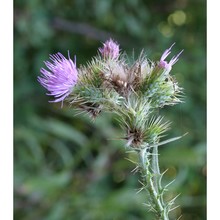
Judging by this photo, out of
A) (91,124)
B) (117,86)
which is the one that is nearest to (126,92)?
(117,86)

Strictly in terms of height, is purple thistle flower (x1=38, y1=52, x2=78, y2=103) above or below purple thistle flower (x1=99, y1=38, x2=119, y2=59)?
below

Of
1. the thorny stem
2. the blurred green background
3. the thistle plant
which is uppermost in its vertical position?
the blurred green background

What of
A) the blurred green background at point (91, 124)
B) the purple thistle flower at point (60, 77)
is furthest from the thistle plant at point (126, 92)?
the blurred green background at point (91, 124)

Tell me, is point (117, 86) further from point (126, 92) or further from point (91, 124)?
point (91, 124)

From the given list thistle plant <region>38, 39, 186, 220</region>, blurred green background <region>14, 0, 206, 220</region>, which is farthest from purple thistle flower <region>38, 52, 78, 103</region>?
blurred green background <region>14, 0, 206, 220</region>

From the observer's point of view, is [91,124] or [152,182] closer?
[152,182]

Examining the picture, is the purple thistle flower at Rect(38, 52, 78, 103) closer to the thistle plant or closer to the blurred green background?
the thistle plant
